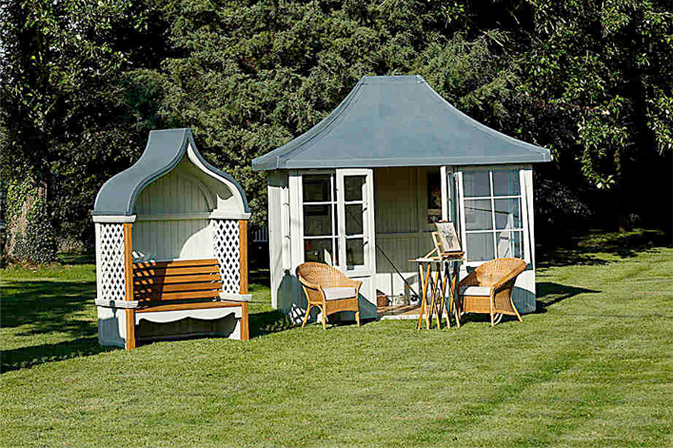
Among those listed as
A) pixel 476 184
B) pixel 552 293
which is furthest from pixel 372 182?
pixel 552 293

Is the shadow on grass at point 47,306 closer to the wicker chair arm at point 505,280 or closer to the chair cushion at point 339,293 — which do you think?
the chair cushion at point 339,293

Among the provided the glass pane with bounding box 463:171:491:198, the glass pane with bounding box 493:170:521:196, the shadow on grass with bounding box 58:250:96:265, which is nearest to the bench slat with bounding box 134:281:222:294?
the glass pane with bounding box 463:171:491:198

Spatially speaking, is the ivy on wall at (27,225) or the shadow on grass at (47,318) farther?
the ivy on wall at (27,225)

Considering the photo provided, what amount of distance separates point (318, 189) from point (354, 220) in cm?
59

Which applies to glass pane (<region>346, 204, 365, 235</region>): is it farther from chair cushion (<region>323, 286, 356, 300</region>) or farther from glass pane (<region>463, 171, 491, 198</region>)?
glass pane (<region>463, 171, 491, 198</region>)

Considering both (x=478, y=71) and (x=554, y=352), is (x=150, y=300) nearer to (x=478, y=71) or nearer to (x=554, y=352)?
(x=554, y=352)

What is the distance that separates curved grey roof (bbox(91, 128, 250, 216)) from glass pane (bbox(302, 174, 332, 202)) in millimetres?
1354

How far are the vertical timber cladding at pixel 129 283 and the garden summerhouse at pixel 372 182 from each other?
236 centimetres

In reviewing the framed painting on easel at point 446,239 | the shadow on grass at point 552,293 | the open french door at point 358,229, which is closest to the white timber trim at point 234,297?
the open french door at point 358,229

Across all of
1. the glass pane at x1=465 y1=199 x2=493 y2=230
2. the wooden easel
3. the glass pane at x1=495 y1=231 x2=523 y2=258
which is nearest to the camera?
the wooden easel

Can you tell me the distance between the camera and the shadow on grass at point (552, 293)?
13336 mm

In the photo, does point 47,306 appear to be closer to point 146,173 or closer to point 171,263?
point 171,263

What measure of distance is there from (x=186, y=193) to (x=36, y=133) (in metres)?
10.2

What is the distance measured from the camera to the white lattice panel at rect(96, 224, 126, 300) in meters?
10.1
